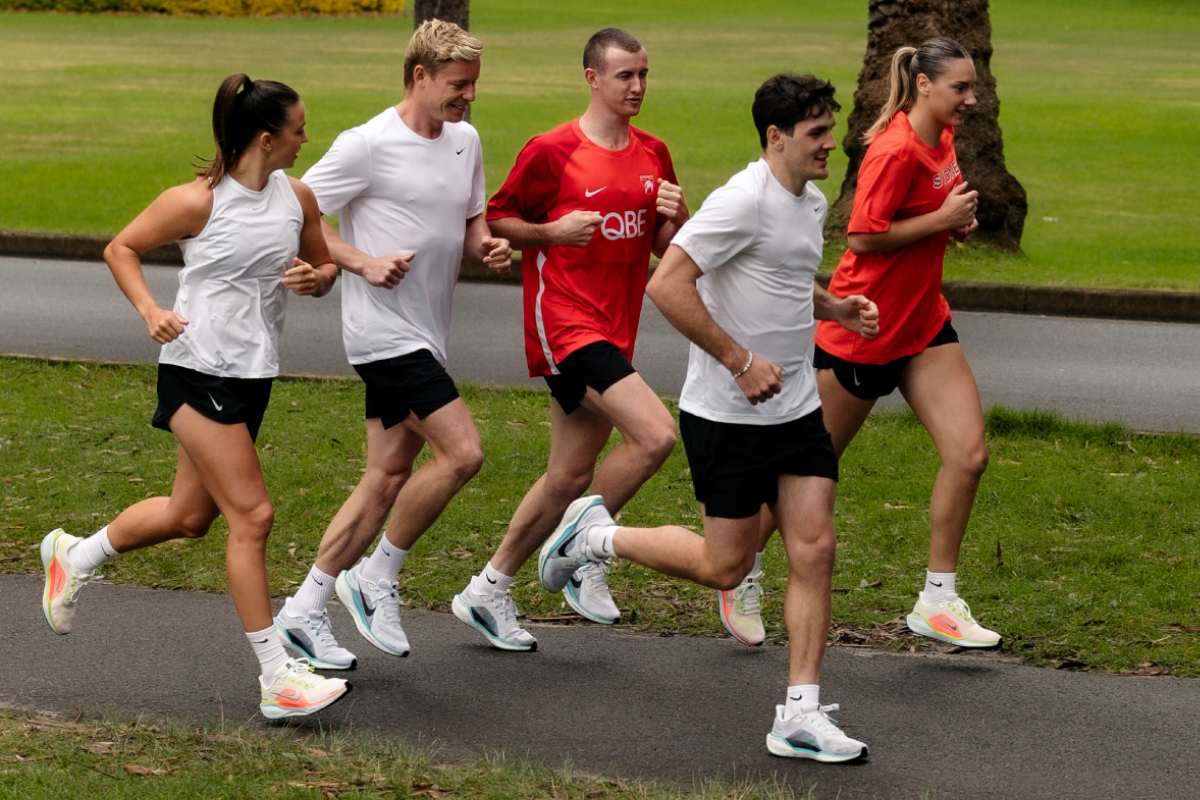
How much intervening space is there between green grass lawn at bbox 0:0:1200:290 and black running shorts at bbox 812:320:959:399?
Result: 9.05m

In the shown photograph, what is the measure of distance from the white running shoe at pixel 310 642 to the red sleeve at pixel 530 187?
4.85 feet

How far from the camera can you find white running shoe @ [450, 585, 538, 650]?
20.9 feet

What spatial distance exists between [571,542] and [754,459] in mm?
989

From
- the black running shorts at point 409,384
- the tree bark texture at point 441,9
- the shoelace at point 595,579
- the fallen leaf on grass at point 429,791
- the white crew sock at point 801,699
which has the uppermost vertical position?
the tree bark texture at point 441,9

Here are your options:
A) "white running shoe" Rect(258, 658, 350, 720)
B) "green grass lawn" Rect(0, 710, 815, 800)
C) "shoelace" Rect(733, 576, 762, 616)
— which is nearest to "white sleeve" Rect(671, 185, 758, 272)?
"shoelace" Rect(733, 576, 762, 616)

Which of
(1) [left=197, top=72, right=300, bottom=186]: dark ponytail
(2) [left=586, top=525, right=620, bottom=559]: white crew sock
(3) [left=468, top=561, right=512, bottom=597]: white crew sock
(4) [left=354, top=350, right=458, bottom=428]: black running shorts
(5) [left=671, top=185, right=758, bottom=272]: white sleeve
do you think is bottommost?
(3) [left=468, top=561, right=512, bottom=597]: white crew sock

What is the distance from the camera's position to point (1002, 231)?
16844 millimetres

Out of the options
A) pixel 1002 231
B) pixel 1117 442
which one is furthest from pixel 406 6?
pixel 1117 442

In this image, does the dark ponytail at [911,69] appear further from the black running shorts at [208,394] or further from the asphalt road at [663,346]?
the asphalt road at [663,346]

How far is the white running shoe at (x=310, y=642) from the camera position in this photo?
6.06 metres

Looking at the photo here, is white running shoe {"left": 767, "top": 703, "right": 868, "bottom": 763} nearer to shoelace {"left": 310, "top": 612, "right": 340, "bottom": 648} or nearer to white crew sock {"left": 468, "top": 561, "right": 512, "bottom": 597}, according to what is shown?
white crew sock {"left": 468, "top": 561, "right": 512, "bottom": 597}

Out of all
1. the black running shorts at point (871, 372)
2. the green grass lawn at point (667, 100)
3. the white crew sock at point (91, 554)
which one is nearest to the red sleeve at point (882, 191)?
the black running shorts at point (871, 372)

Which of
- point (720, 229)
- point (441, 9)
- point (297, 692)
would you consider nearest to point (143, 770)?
point (297, 692)

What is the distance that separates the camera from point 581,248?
6.46 metres
